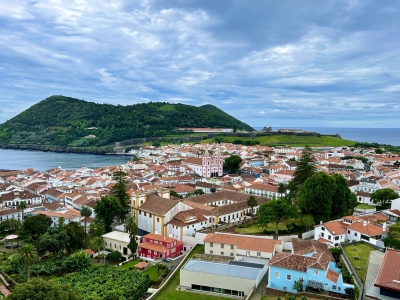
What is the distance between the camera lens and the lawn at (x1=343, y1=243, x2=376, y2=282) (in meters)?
20.8

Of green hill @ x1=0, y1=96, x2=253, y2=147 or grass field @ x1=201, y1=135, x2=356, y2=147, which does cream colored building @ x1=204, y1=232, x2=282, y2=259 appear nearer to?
grass field @ x1=201, y1=135, x2=356, y2=147

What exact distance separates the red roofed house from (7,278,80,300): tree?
47.9 feet

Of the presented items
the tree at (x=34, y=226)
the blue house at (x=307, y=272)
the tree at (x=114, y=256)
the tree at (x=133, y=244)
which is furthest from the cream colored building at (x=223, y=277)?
the tree at (x=34, y=226)

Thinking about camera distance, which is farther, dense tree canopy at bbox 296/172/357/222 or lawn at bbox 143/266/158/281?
dense tree canopy at bbox 296/172/357/222

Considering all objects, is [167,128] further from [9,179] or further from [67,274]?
[67,274]

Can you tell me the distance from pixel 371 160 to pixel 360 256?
70511 mm

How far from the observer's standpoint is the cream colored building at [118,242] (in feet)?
103

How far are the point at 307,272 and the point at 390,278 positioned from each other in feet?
16.3

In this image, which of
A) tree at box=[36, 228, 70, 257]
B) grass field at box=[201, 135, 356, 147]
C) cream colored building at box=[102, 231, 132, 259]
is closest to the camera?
tree at box=[36, 228, 70, 257]

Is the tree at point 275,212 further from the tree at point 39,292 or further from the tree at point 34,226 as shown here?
the tree at point 34,226

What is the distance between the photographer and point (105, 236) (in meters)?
32.9

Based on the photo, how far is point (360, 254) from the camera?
23500 millimetres

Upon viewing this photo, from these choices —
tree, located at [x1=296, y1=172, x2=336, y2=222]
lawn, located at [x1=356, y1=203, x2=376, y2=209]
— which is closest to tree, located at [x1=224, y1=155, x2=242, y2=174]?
lawn, located at [x1=356, y1=203, x2=376, y2=209]

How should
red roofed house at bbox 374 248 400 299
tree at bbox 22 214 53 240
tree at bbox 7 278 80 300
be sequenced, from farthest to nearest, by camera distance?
tree at bbox 22 214 53 240
tree at bbox 7 278 80 300
red roofed house at bbox 374 248 400 299
